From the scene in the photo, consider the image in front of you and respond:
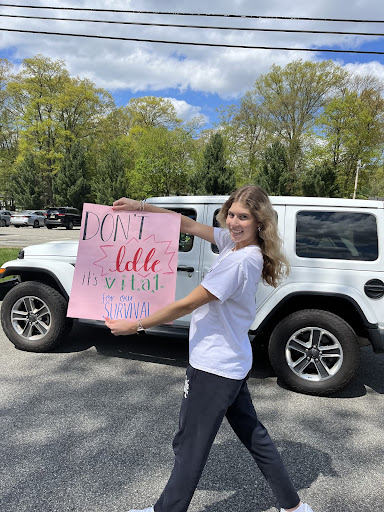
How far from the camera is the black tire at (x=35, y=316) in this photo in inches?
162

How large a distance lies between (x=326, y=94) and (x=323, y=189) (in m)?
9.31

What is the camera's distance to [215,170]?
32906 millimetres

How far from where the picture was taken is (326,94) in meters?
32.8

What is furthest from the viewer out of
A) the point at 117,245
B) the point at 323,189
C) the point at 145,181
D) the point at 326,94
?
the point at 145,181

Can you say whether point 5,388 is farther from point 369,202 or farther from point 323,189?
point 323,189

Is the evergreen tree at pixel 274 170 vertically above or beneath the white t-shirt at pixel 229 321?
above

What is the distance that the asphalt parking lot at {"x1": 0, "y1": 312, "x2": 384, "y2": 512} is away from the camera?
2189 millimetres

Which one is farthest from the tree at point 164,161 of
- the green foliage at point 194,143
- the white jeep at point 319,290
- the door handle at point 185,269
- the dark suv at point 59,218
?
the white jeep at point 319,290

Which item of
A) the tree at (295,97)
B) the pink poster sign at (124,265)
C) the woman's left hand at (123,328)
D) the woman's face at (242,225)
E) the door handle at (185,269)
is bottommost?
the woman's left hand at (123,328)

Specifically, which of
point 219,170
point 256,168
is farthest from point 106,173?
point 256,168

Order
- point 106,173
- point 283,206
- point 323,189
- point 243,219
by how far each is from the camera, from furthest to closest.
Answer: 1. point 106,173
2. point 323,189
3. point 283,206
4. point 243,219

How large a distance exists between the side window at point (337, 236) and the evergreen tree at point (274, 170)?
2861 cm

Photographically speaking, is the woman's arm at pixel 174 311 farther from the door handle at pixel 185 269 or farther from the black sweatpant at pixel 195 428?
the door handle at pixel 185 269

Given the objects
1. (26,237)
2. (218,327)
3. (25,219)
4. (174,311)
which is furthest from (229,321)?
(25,219)
